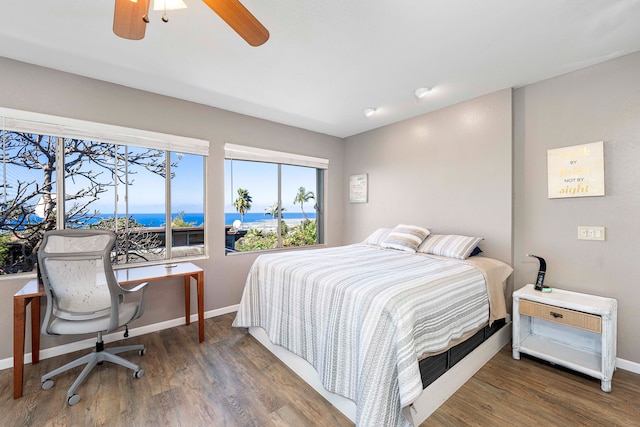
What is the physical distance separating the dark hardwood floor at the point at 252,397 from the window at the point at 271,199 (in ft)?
5.55

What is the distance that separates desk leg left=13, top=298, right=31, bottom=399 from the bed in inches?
60.6

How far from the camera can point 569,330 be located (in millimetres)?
2400

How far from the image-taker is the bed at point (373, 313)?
57.2 inches

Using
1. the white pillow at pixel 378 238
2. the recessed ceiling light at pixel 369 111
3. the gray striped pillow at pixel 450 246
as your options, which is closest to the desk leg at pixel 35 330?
the white pillow at pixel 378 238

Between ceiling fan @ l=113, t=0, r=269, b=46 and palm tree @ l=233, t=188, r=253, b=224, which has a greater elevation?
ceiling fan @ l=113, t=0, r=269, b=46

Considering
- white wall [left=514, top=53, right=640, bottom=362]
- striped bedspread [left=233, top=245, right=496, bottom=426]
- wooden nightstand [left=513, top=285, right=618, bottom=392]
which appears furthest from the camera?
white wall [left=514, top=53, right=640, bottom=362]

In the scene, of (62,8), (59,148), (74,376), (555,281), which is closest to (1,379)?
(74,376)

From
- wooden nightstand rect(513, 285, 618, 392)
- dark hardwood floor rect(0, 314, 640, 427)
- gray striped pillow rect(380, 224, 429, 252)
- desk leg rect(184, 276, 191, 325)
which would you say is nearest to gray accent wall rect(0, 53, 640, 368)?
desk leg rect(184, 276, 191, 325)

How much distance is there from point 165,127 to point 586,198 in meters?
4.23

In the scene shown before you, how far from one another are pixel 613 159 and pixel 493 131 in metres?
0.98

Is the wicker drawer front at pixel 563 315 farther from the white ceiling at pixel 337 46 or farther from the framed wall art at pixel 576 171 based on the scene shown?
the white ceiling at pixel 337 46

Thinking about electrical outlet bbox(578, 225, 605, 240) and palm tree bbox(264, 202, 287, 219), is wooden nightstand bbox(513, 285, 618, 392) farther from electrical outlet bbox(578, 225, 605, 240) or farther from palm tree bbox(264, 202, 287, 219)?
palm tree bbox(264, 202, 287, 219)

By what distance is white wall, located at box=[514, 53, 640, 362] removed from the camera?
7.23 feet

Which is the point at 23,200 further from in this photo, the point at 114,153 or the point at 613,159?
the point at 613,159
